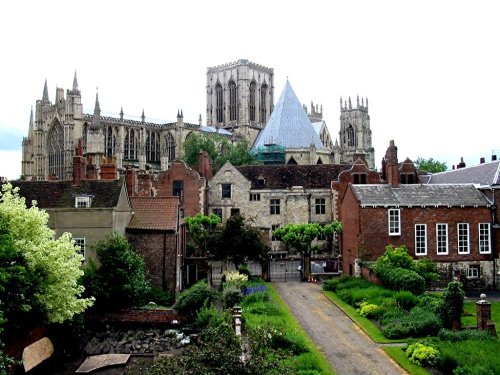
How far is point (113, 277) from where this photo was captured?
105 feet

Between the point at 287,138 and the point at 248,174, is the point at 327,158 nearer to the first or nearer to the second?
the point at 287,138

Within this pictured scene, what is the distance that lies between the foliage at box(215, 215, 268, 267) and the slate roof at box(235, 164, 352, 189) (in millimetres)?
16027

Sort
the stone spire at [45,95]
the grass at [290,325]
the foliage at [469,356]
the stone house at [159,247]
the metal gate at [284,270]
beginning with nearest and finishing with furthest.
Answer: the foliage at [469,356] < the grass at [290,325] < the stone house at [159,247] < the metal gate at [284,270] < the stone spire at [45,95]

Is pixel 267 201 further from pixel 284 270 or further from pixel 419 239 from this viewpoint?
pixel 419 239

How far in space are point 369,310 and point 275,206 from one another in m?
28.2

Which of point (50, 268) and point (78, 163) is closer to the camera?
point (50, 268)

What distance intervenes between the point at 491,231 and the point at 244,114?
9970 cm

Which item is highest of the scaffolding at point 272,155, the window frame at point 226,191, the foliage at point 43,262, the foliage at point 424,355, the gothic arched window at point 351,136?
the gothic arched window at point 351,136

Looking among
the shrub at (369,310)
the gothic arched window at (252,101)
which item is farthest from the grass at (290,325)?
Answer: the gothic arched window at (252,101)

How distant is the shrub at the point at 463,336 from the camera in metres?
23.8

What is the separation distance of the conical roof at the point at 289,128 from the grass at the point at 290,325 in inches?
2163

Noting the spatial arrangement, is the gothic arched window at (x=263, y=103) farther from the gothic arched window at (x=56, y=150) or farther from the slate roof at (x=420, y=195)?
the slate roof at (x=420, y=195)

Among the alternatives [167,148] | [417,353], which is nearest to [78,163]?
[417,353]

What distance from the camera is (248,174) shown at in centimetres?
5941
